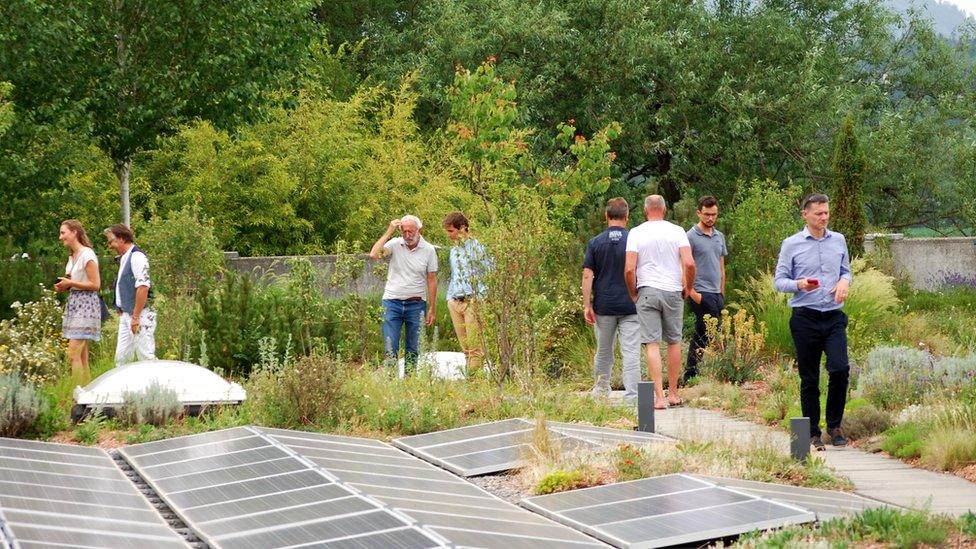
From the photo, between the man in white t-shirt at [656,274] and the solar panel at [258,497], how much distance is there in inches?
164

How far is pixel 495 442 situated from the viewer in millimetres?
10070

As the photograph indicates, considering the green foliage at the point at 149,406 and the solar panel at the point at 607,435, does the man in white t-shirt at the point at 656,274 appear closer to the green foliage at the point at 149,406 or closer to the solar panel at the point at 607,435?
the solar panel at the point at 607,435

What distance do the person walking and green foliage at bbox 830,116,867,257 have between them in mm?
9157

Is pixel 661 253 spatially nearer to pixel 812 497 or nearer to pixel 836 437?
pixel 836 437

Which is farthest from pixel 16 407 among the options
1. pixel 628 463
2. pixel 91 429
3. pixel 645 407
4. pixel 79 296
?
pixel 628 463

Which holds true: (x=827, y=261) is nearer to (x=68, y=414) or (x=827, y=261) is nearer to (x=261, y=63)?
(x=68, y=414)

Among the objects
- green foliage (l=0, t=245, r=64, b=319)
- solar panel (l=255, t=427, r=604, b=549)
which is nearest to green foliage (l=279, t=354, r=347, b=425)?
solar panel (l=255, t=427, r=604, b=549)

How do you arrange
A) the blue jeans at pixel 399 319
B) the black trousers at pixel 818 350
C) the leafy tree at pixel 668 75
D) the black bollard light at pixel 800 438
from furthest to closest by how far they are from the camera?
the leafy tree at pixel 668 75 < the blue jeans at pixel 399 319 < the black trousers at pixel 818 350 < the black bollard light at pixel 800 438

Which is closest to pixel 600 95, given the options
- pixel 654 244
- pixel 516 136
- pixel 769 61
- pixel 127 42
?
pixel 769 61

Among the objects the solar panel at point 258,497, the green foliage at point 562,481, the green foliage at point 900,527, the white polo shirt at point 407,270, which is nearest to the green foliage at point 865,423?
the green foliage at point 562,481

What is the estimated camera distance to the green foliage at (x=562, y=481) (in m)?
8.48

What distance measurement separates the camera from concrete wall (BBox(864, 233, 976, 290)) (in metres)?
27.8

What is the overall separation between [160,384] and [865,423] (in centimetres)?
588

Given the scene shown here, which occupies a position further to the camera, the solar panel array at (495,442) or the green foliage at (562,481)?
the solar panel array at (495,442)
